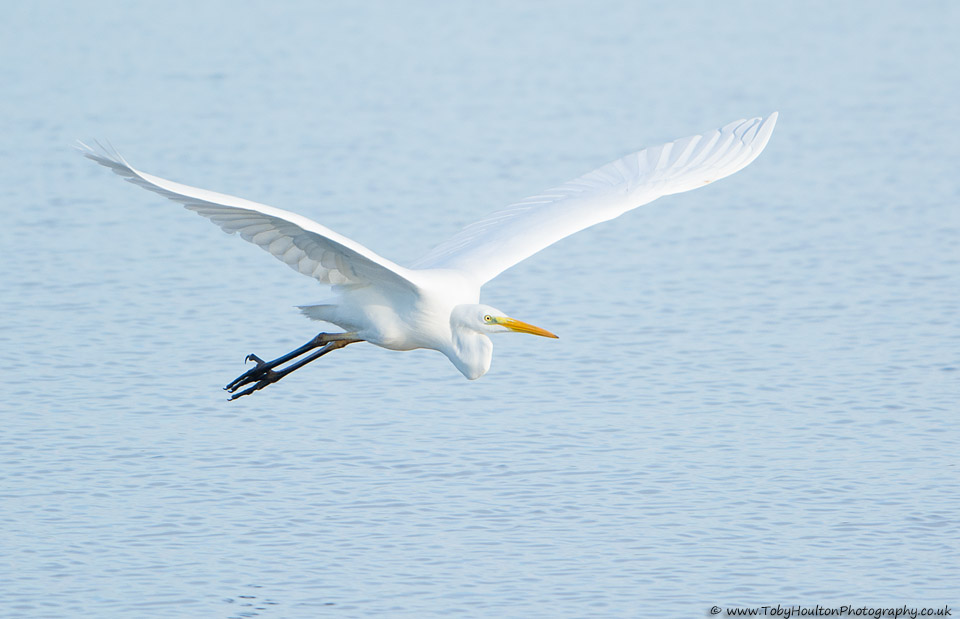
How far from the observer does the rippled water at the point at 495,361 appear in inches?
301

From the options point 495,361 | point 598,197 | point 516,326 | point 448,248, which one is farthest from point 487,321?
point 495,361

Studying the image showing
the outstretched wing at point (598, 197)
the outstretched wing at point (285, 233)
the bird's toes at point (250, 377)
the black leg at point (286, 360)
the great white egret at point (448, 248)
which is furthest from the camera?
the bird's toes at point (250, 377)

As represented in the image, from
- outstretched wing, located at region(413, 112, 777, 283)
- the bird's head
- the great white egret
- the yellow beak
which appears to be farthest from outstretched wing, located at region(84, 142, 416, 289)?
outstretched wing, located at region(413, 112, 777, 283)

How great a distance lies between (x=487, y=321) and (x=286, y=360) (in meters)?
1.23

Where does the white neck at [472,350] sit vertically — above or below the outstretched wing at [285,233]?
below

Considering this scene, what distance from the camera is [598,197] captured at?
8.92 metres

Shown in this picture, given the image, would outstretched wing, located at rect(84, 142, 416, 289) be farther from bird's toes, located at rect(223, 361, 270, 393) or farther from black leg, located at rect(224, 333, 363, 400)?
bird's toes, located at rect(223, 361, 270, 393)

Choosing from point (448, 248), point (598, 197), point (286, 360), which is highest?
point (598, 197)

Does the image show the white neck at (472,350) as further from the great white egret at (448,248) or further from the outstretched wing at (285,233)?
the outstretched wing at (285,233)

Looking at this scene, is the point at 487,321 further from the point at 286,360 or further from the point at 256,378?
the point at 256,378

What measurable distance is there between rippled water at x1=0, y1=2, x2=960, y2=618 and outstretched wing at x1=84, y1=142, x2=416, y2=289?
47.7 inches

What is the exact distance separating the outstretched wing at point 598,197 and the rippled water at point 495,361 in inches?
41.8

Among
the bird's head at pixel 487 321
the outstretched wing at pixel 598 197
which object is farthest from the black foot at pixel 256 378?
the bird's head at pixel 487 321

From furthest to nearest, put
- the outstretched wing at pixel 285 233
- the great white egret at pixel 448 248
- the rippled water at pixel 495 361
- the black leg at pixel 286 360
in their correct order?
the black leg at pixel 286 360, the rippled water at pixel 495 361, the great white egret at pixel 448 248, the outstretched wing at pixel 285 233
